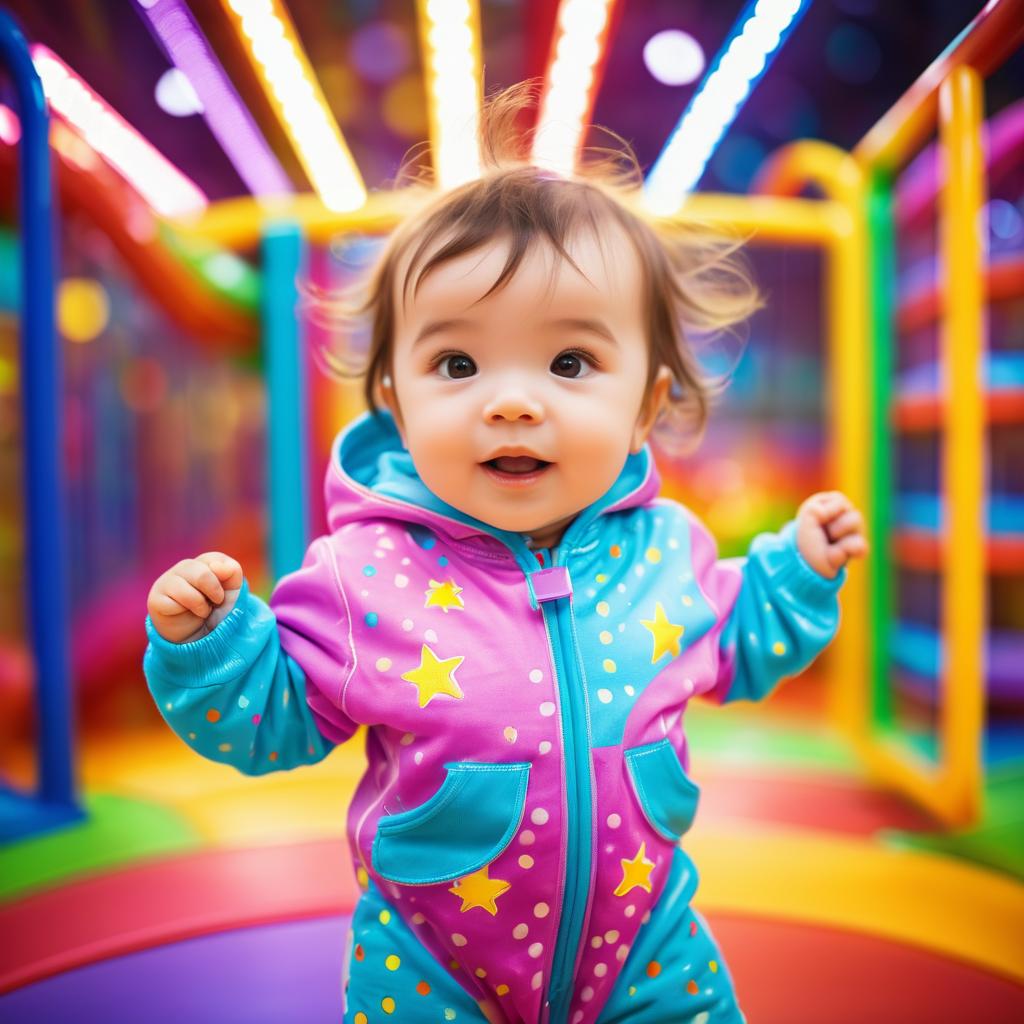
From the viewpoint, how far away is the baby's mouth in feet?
3.00

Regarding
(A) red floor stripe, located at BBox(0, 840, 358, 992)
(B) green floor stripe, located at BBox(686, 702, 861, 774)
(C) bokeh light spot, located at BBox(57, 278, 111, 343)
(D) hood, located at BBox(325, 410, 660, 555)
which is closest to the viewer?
(D) hood, located at BBox(325, 410, 660, 555)

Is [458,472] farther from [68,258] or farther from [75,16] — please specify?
[68,258]

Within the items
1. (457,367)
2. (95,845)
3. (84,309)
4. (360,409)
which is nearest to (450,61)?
(360,409)

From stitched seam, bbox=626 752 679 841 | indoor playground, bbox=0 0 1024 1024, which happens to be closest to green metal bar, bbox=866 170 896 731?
indoor playground, bbox=0 0 1024 1024

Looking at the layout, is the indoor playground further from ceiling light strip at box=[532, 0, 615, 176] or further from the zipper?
the zipper

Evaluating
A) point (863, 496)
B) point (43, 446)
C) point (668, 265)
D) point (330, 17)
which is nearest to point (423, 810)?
point (668, 265)

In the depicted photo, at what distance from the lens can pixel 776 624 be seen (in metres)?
1.05

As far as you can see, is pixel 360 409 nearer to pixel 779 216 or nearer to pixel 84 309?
pixel 779 216

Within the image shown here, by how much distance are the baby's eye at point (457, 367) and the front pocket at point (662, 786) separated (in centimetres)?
38

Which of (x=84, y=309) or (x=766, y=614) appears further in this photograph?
(x=84, y=309)

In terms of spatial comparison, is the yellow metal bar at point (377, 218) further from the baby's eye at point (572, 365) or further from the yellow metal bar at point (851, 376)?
the baby's eye at point (572, 365)

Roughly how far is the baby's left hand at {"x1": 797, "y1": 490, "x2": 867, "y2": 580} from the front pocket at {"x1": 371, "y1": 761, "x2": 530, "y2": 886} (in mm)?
409

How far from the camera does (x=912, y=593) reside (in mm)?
2635

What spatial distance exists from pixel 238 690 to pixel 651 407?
511mm
